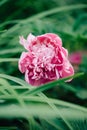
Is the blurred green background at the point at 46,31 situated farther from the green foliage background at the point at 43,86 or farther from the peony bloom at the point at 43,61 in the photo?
the peony bloom at the point at 43,61

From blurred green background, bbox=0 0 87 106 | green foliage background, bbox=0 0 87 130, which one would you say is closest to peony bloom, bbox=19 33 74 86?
green foliage background, bbox=0 0 87 130

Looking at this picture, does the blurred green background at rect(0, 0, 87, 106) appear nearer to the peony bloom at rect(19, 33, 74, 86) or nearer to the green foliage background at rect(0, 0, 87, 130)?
the green foliage background at rect(0, 0, 87, 130)

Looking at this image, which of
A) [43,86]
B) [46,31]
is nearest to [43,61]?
[43,86]

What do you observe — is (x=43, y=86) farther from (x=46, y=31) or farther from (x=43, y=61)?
(x=46, y=31)

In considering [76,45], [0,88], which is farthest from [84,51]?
[0,88]

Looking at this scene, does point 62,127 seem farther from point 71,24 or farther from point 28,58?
point 71,24
